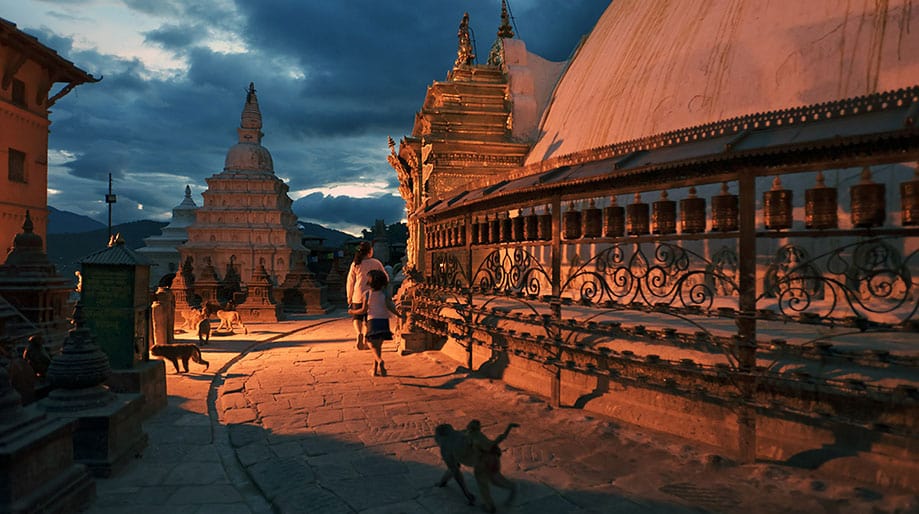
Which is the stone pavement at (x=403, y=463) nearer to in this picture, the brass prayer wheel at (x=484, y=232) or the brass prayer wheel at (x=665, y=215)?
the brass prayer wheel at (x=665, y=215)

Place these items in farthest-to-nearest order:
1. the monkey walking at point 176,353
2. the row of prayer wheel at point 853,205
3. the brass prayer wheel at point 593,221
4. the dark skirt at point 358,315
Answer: the dark skirt at point 358,315 → the monkey walking at point 176,353 → the brass prayer wheel at point 593,221 → the row of prayer wheel at point 853,205

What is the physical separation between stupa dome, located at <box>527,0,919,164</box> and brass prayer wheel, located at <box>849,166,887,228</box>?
3.66 metres

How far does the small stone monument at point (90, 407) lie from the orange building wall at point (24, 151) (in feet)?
56.9

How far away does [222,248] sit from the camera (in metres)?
32.8

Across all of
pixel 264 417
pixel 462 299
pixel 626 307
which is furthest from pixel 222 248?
pixel 626 307

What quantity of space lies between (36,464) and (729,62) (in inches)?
368

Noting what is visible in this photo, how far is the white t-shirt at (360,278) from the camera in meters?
7.90

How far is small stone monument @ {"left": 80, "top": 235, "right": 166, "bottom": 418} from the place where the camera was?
212 inches

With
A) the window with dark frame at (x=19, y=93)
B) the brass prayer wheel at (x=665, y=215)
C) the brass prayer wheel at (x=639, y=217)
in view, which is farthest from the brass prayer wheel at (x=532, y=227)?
the window with dark frame at (x=19, y=93)

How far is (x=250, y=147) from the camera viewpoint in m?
37.2

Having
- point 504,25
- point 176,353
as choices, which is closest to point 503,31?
point 504,25

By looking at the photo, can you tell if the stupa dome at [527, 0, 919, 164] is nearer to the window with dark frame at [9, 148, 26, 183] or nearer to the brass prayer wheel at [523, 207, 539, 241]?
the brass prayer wheel at [523, 207, 539, 241]

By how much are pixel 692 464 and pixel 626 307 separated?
141 cm

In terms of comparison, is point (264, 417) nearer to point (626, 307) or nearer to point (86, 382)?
point (86, 382)
